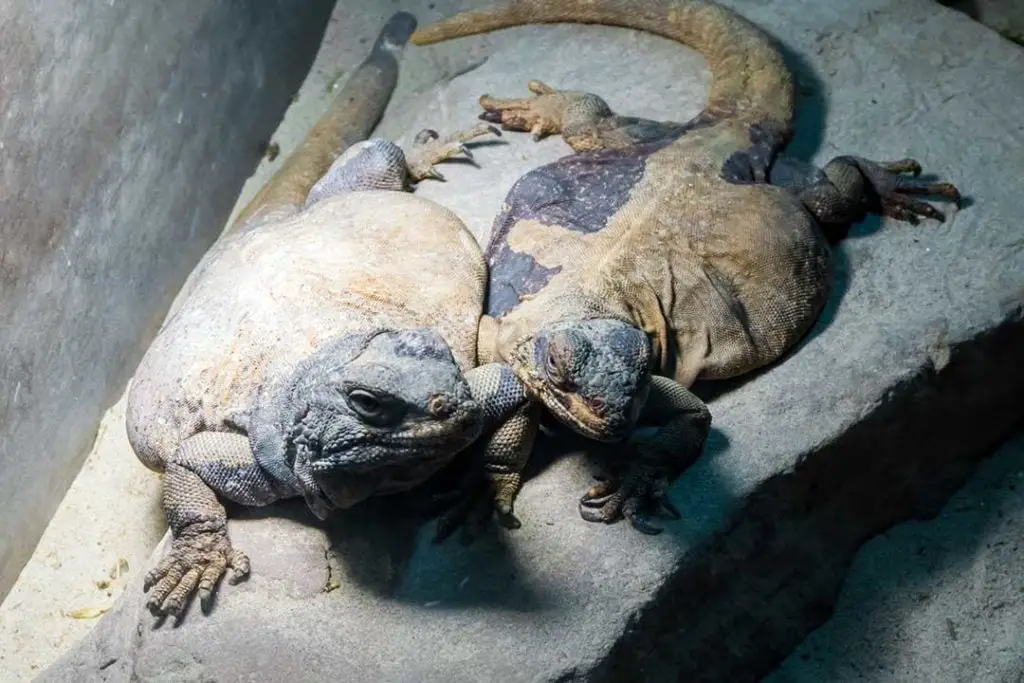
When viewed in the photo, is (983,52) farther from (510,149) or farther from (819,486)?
(819,486)

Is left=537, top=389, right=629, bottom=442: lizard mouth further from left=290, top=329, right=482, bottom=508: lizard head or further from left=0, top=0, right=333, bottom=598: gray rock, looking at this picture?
left=0, top=0, right=333, bottom=598: gray rock

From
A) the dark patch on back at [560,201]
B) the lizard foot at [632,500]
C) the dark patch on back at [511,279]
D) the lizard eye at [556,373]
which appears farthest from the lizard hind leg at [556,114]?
the lizard foot at [632,500]

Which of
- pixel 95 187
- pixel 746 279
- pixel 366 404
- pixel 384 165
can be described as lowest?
pixel 746 279

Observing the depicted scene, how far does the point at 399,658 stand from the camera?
3.44 meters

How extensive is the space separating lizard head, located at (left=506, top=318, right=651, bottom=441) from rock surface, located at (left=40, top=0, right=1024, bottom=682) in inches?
15.3

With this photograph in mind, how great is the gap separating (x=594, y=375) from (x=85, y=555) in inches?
109

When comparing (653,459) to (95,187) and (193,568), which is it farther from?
(95,187)

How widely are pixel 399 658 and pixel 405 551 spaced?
0.42 m

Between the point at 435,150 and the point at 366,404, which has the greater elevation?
the point at 366,404

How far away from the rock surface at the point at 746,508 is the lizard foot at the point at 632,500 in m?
0.05

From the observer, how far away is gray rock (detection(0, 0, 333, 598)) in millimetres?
4477

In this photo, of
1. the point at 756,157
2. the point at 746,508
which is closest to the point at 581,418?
the point at 746,508

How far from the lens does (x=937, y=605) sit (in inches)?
172

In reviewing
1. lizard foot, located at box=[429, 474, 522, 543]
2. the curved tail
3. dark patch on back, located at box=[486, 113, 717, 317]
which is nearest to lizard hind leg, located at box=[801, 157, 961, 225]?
the curved tail
